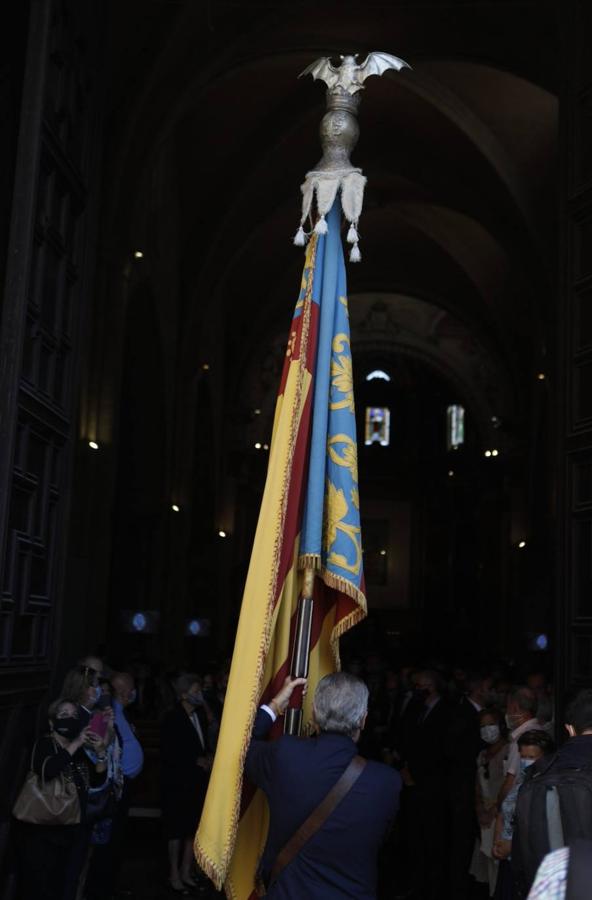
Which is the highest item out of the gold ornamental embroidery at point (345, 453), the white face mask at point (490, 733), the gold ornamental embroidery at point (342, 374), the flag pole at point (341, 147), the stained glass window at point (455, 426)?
the stained glass window at point (455, 426)

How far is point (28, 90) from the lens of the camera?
5.78 meters

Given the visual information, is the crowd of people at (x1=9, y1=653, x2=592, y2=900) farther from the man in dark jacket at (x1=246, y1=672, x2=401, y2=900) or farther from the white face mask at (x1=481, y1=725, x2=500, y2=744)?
the man in dark jacket at (x1=246, y1=672, x2=401, y2=900)

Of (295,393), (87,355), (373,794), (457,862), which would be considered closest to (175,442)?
(87,355)

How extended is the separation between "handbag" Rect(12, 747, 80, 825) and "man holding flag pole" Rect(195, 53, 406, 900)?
4.10ft

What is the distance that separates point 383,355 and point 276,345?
247 inches

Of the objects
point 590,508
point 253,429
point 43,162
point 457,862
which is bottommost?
point 457,862

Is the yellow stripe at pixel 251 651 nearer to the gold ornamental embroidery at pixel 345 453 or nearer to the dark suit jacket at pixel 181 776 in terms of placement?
the gold ornamental embroidery at pixel 345 453

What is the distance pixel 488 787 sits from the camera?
7.05m

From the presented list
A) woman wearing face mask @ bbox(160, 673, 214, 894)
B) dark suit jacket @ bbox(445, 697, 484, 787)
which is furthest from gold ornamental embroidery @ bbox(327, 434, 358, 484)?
woman wearing face mask @ bbox(160, 673, 214, 894)

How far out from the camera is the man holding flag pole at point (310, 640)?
11.2 ft

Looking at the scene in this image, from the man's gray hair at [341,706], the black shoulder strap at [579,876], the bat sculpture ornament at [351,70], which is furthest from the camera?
the bat sculpture ornament at [351,70]

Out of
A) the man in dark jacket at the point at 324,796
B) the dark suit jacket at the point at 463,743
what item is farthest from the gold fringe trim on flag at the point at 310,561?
the dark suit jacket at the point at 463,743

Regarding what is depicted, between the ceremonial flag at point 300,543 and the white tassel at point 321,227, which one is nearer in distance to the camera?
the ceremonial flag at point 300,543

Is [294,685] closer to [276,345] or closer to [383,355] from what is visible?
[276,345]
